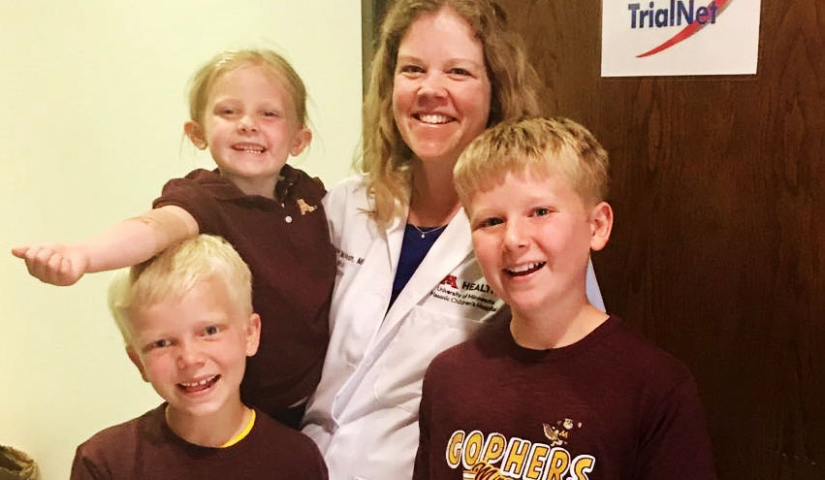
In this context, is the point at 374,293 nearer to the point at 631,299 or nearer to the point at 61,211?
the point at 631,299

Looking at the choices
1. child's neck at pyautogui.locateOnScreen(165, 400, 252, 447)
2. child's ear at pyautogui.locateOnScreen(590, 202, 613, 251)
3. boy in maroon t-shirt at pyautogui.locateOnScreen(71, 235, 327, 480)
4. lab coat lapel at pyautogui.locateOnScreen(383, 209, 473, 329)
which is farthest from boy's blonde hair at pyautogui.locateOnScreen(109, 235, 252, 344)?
child's ear at pyautogui.locateOnScreen(590, 202, 613, 251)

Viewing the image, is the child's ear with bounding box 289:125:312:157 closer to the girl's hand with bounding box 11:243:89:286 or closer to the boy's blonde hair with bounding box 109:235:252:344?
the boy's blonde hair with bounding box 109:235:252:344

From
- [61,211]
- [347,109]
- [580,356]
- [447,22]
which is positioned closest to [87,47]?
[61,211]

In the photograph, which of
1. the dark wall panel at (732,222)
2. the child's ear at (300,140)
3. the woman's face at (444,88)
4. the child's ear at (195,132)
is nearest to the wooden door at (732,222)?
the dark wall panel at (732,222)

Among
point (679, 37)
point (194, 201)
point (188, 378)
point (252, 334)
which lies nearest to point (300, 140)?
point (194, 201)

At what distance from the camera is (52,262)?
1037mm

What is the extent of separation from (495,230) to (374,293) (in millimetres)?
389

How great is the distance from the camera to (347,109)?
8.36 ft

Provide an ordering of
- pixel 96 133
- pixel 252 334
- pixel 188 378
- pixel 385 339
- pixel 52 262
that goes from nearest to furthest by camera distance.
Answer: pixel 52 262 < pixel 188 378 < pixel 252 334 < pixel 385 339 < pixel 96 133

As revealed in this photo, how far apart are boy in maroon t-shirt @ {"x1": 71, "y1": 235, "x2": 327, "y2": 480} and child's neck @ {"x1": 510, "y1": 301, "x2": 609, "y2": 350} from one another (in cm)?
45

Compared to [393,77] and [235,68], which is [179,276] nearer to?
[235,68]

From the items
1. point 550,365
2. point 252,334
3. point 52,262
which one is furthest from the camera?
point 252,334

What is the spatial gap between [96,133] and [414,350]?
1.66 m

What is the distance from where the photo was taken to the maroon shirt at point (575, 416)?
3.49 ft
